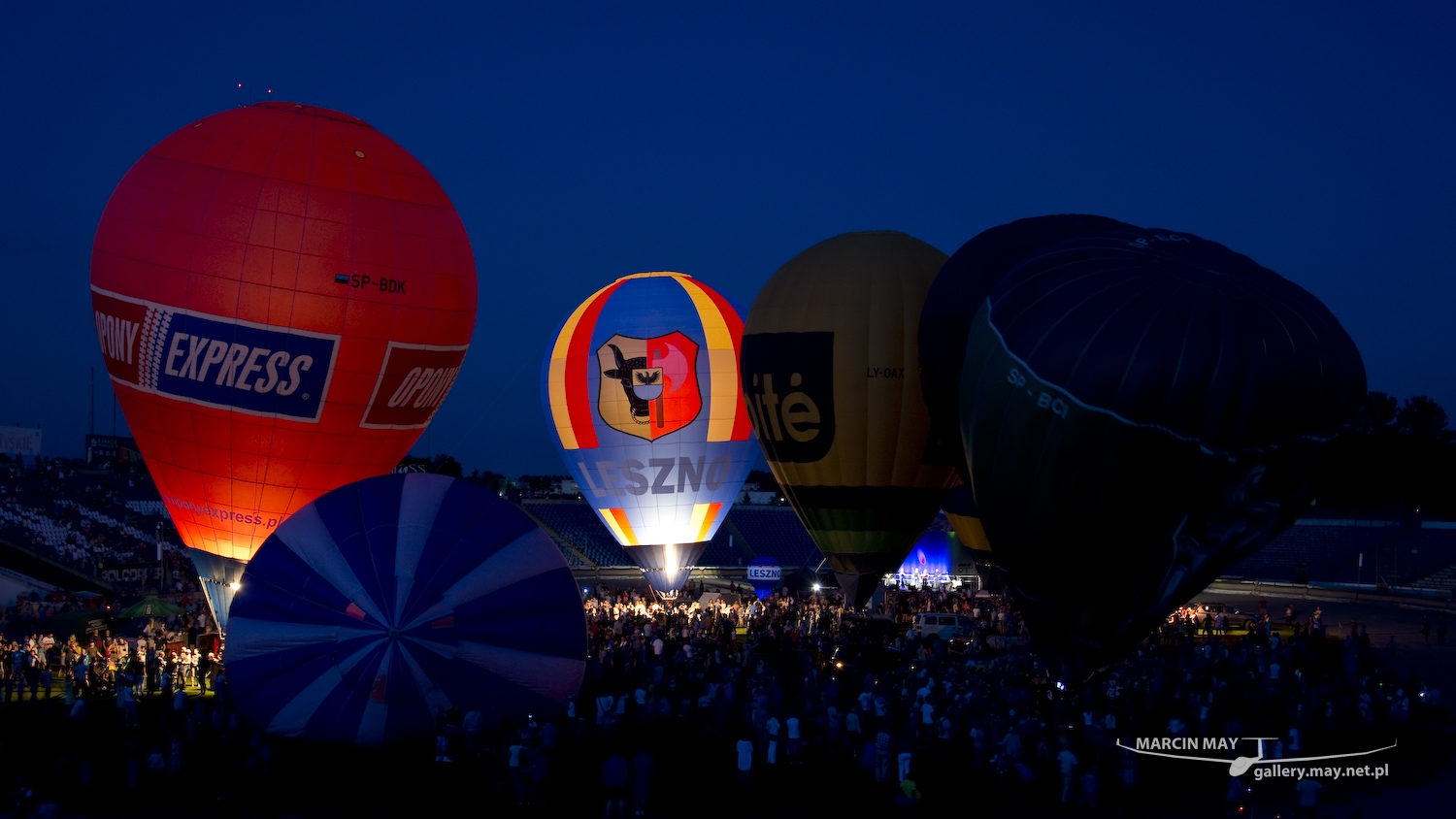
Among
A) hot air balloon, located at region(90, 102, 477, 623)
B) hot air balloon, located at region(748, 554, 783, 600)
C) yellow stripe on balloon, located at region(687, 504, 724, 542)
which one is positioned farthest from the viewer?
hot air balloon, located at region(748, 554, 783, 600)

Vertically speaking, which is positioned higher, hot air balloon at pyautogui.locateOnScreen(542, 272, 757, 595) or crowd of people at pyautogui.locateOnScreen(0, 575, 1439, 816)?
hot air balloon at pyautogui.locateOnScreen(542, 272, 757, 595)

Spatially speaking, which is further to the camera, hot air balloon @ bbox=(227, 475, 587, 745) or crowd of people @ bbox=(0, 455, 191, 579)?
crowd of people @ bbox=(0, 455, 191, 579)

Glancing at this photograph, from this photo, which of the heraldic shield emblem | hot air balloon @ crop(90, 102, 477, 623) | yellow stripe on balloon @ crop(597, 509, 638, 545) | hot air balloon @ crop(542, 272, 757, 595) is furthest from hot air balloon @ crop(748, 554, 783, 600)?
hot air balloon @ crop(90, 102, 477, 623)

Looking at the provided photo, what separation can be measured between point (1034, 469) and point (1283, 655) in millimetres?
6301

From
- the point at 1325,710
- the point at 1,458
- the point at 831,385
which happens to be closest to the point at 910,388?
the point at 831,385

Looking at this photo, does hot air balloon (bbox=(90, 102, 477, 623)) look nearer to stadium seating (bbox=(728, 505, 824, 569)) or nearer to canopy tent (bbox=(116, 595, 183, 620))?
canopy tent (bbox=(116, 595, 183, 620))

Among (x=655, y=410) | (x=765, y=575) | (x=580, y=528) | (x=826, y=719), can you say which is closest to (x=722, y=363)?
(x=655, y=410)

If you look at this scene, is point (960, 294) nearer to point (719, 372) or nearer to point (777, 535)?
point (719, 372)

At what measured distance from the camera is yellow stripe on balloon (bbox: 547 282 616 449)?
27953mm

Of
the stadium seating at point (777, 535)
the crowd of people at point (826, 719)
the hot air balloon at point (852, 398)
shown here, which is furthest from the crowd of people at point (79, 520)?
the stadium seating at point (777, 535)

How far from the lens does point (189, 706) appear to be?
48.9ft

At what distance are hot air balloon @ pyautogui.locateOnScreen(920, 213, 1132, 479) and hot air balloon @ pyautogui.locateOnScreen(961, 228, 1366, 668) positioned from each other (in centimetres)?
423

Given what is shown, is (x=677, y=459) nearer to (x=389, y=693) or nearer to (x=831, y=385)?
(x=831, y=385)

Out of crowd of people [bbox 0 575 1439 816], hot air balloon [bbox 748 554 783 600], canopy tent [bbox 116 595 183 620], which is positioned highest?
hot air balloon [bbox 748 554 783 600]
